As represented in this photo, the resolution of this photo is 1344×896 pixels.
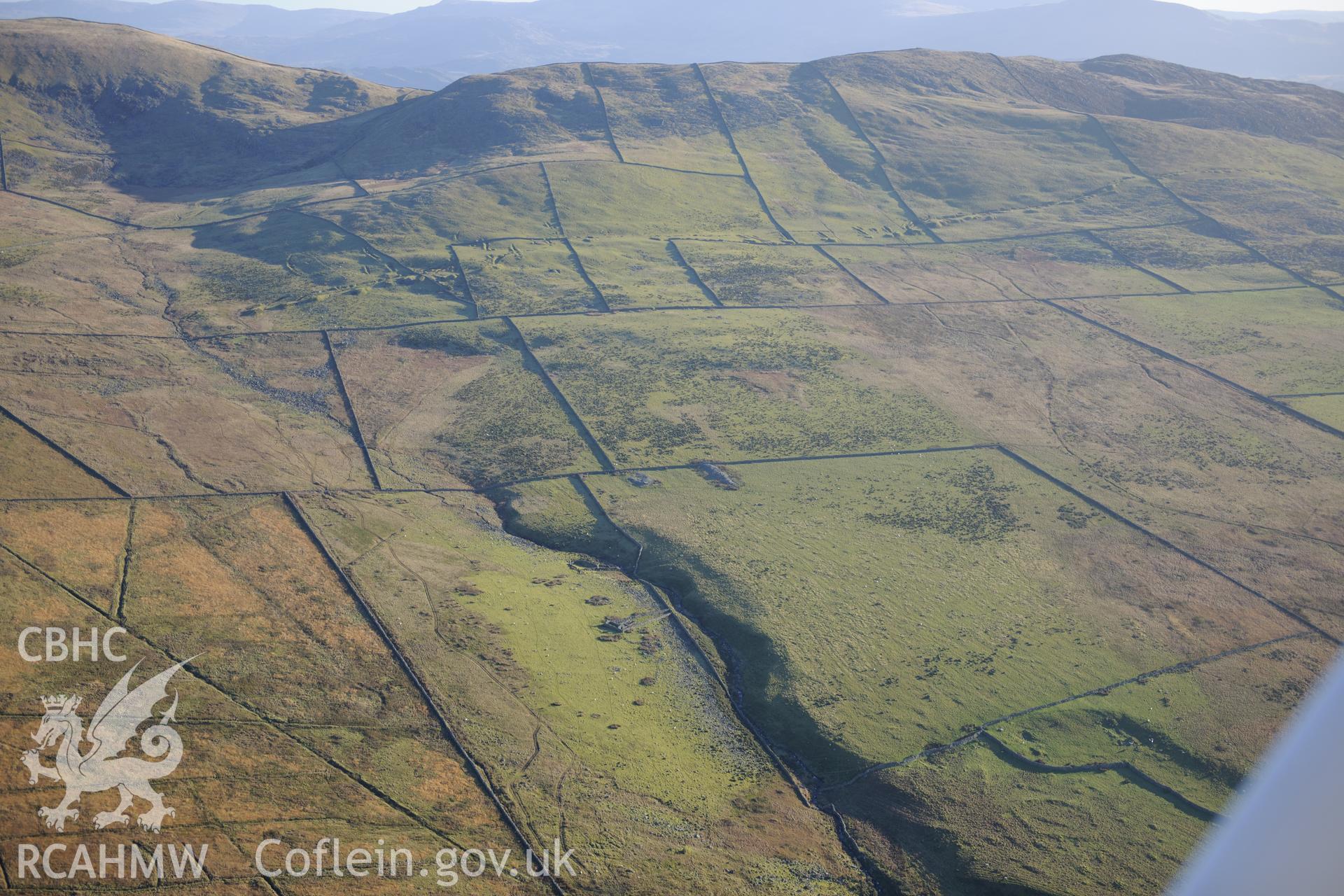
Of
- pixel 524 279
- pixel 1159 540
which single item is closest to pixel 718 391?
pixel 524 279

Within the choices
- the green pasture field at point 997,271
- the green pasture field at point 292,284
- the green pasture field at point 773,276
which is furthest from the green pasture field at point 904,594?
the green pasture field at point 997,271

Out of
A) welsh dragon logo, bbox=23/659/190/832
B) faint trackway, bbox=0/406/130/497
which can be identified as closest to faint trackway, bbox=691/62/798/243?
faint trackway, bbox=0/406/130/497

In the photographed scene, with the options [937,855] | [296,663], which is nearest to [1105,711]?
[937,855]

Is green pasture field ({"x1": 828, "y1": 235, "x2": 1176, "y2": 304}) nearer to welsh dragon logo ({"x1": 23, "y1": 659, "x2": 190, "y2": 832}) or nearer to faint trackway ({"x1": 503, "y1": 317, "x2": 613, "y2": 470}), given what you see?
faint trackway ({"x1": 503, "y1": 317, "x2": 613, "y2": 470})

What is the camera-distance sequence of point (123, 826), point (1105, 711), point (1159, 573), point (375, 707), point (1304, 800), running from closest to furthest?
1. point (1304, 800)
2. point (123, 826)
3. point (375, 707)
4. point (1105, 711)
5. point (1159, 573)

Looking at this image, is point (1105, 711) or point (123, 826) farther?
point (1105, 711)

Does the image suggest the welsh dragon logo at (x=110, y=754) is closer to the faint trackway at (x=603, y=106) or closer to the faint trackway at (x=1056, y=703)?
the faint trackway at (x=1056, y=703)

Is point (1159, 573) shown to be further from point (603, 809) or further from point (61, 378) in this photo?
point (61, 378)
